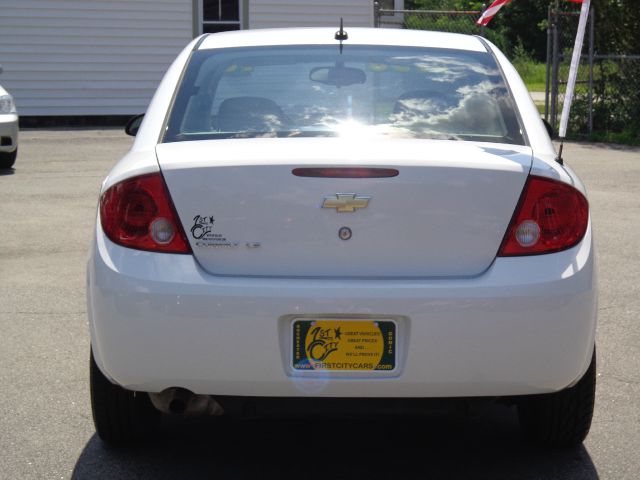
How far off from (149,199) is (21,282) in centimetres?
403

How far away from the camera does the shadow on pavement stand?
4.15 m

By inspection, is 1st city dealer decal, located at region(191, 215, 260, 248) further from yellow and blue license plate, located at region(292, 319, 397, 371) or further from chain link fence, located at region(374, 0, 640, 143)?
chain link fence, located at region(374, 0, 640, 143)

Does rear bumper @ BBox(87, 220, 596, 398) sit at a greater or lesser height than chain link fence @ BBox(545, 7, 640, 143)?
greater

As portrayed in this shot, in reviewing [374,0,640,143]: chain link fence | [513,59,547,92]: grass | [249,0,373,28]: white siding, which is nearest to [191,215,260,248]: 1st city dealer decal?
[374,0,640,143]: chain link fence

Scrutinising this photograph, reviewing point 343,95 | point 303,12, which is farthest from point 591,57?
point 343,95

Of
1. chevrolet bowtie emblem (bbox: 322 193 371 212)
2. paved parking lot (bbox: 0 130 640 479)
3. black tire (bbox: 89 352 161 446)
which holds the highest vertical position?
chevrolet bowtie emblem (bbox: 322 193 371 212)

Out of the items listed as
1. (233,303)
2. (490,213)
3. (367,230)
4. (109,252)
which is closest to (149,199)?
(109,252)

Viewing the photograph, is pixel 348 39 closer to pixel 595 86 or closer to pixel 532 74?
pixel 595 86

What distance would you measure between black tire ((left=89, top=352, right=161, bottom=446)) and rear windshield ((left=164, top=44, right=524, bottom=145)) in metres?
0.91

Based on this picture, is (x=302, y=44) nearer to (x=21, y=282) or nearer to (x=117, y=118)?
(x=21, y=282)

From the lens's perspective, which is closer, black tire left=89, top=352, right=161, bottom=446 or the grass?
black tire left=89, top=352, right=161, bottom=446

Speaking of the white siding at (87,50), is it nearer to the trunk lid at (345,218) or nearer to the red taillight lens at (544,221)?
the trunk lid at (345,218)

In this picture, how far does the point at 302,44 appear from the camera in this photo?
4.82 metres

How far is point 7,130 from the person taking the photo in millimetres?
13680
